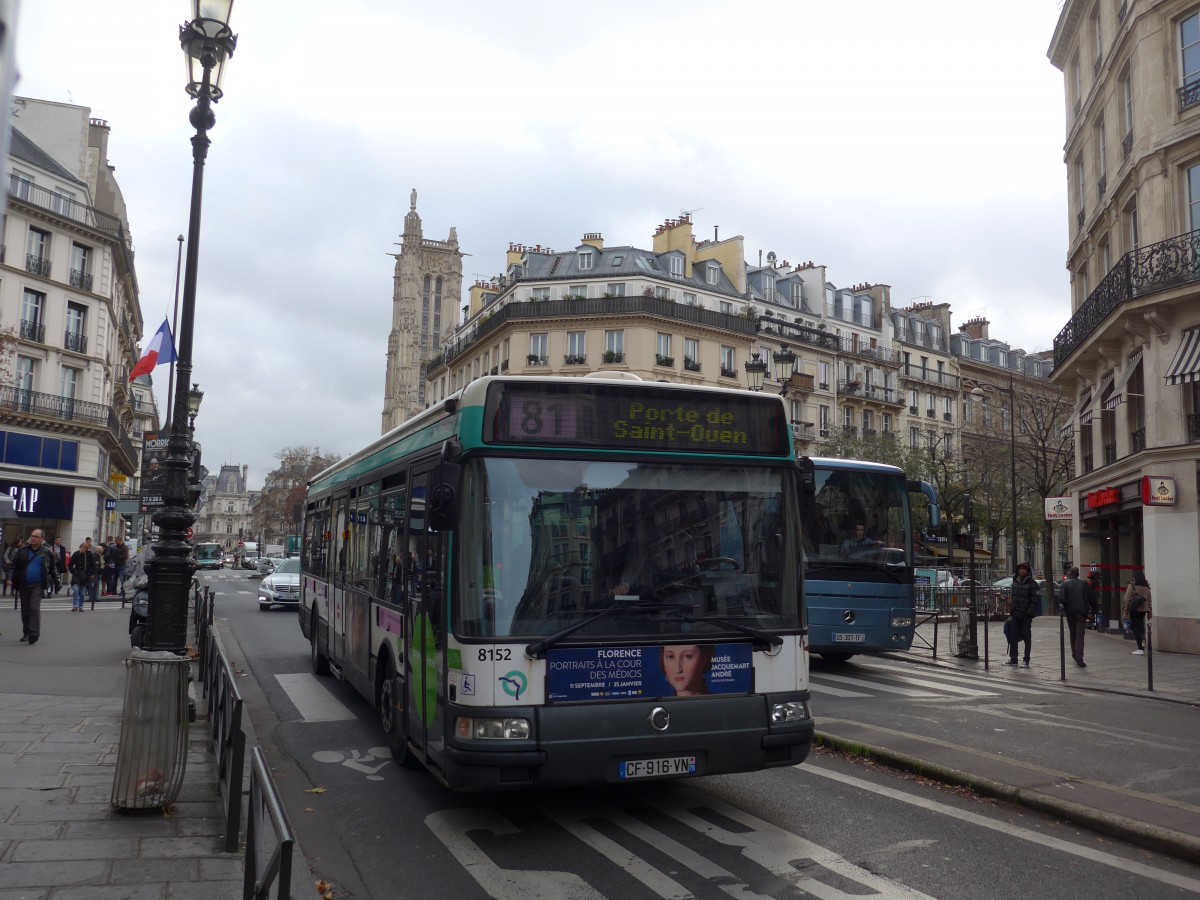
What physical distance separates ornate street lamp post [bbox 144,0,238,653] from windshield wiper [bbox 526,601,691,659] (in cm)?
390

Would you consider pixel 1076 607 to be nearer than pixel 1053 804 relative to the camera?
No

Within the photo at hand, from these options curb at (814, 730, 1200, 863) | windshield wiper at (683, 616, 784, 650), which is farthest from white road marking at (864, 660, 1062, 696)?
windshield wiper at (683, 616, 784, 650)

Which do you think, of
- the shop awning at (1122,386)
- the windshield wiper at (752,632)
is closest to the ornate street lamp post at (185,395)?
the windshield wiper at (752,632)

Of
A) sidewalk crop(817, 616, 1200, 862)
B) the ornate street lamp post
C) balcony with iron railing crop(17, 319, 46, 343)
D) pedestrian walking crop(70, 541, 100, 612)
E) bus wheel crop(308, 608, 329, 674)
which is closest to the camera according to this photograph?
sidewalk crop(817, 616, 1200, 862)

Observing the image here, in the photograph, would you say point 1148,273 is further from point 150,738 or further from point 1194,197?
point 150,738

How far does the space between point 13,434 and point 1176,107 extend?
41.5 meters

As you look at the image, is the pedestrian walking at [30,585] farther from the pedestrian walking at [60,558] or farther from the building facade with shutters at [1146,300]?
the building facade with shutters at [1146,300]

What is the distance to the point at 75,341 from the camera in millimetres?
42750

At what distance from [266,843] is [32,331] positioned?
4375 centimetres

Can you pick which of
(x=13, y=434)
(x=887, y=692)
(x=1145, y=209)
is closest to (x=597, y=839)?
(x=887, y=692)

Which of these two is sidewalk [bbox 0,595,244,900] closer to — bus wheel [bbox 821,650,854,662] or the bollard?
the bollard

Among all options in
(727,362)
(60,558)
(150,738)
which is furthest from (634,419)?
(727,362)

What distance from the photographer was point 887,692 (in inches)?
497

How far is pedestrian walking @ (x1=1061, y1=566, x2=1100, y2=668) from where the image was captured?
16547 millimetres
